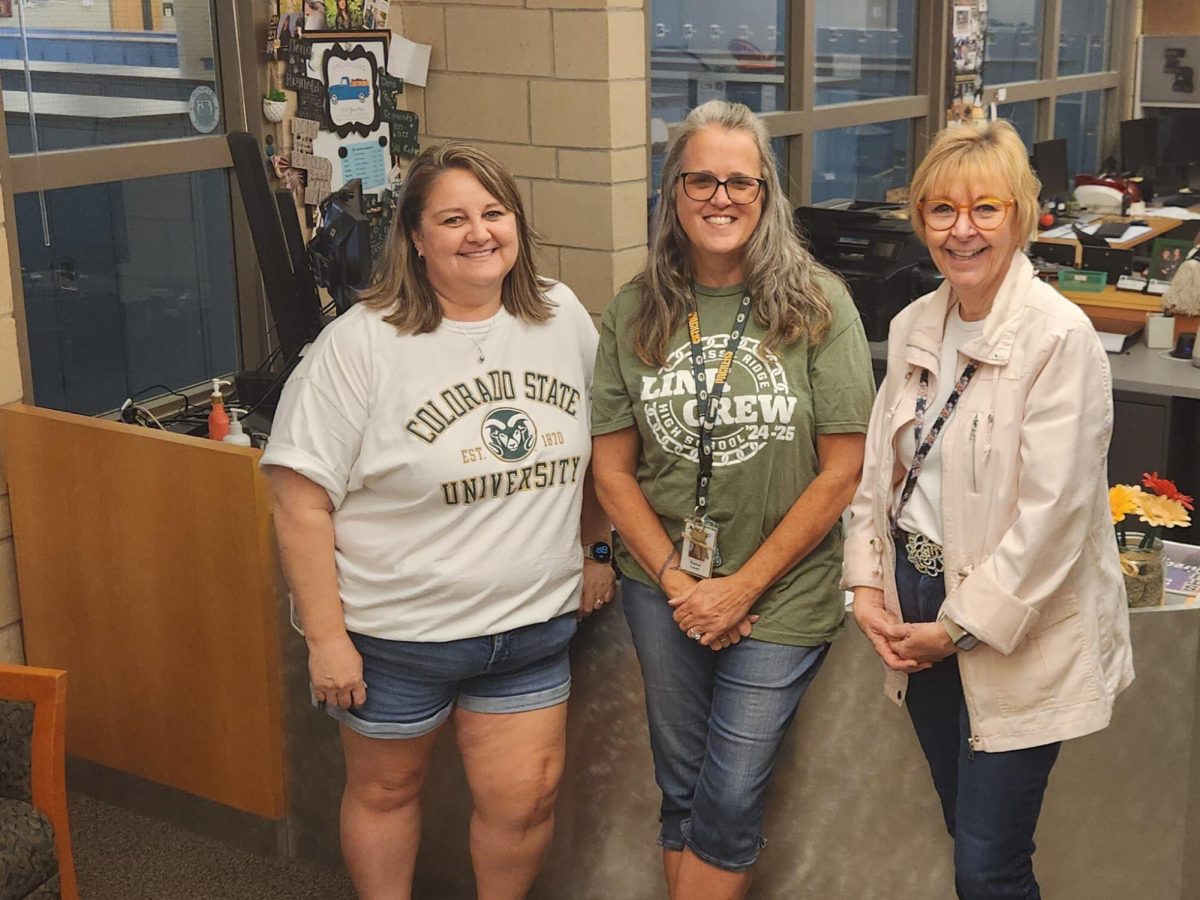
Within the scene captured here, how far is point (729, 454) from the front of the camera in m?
2.05

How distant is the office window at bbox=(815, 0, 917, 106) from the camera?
547 centimetres

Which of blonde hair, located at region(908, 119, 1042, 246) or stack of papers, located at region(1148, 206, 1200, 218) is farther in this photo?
stack of papers, located at region(1148, 206, 1200, 218)

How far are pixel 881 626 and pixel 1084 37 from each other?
6.64 meters

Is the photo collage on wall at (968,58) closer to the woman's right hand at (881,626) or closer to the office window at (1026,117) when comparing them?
the office window at (1026,117)

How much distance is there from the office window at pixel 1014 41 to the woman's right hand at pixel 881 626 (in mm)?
5082

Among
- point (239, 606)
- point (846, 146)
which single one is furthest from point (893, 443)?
point (846, 146)

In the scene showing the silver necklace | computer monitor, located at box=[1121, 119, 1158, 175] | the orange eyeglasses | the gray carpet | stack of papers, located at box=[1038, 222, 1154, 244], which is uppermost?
the orange eyeglasses

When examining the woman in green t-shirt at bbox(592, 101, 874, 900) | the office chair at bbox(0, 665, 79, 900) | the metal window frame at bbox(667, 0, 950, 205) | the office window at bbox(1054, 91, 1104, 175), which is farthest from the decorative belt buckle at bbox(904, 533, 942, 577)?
the office window at bbox(1054, 91, 1104, 175)

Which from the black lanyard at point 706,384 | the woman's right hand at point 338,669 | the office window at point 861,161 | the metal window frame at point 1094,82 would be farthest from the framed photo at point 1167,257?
the woman's right hand at point 338,669

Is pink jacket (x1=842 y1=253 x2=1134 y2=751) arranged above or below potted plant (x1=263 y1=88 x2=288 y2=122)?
below

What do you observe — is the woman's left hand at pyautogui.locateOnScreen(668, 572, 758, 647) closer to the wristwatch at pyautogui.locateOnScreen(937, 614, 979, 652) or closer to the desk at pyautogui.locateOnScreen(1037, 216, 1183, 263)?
the wristwatch at pyautogui.locateOnScreen(937, 614, 979, 652)

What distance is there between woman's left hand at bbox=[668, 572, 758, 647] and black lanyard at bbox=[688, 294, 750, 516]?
0.11 metres

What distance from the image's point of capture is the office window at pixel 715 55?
466 cm

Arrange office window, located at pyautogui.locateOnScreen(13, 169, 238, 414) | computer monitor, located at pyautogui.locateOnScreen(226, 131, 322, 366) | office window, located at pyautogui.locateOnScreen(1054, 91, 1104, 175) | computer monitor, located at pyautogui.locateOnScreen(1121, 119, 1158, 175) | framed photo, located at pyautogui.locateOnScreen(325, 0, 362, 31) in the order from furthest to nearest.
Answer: office window, located at pyautogui.locateOnScreen(1054, 91, 1104, 175) < computer monitor, located at pyautogui.locateOnScreen(1121, 119, 1158, 175) < framed photo, located at pyautogui.locateOnScreen(325, 0, 362, 31) < office window, located at pyautogui.locateOnScreen(13, 169, 238, 414) < computer monitor, located at pyautogui.locateOnScreen(226, 131, 322, 366)
